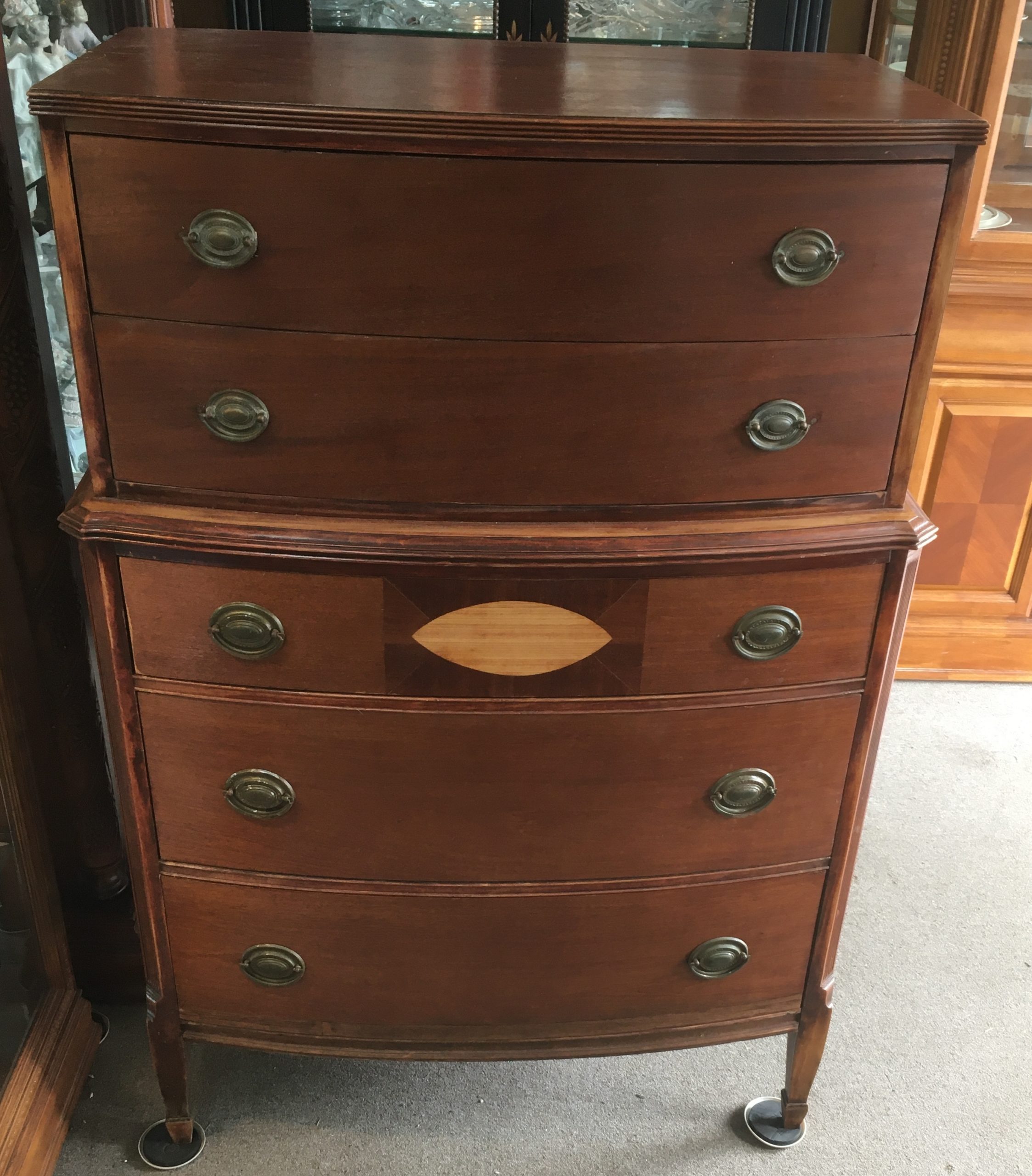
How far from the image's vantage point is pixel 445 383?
1.05 m

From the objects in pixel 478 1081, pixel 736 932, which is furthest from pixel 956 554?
pixel 478 1081

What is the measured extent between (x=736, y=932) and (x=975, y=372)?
1.41m

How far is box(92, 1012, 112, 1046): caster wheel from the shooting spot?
166 cm

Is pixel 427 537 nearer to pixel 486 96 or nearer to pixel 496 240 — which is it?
pixel 496 240

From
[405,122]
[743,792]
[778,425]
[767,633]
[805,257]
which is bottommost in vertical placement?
[743,792]

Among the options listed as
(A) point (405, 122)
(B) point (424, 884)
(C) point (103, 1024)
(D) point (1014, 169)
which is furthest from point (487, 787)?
(D) point (1014, 169)

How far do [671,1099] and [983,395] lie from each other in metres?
1.51

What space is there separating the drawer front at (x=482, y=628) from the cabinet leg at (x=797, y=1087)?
0.54m

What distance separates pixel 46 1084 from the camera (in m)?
1.50

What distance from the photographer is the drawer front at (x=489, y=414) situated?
1.05 metres

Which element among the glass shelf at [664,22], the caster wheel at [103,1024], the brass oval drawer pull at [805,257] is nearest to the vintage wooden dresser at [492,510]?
the brass oval drawer pull at [805,257]

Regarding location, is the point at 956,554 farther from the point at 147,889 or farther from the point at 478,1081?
the point at 147,889

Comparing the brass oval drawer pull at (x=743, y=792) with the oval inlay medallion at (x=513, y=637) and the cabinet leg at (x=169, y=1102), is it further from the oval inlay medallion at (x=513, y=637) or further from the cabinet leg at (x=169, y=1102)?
the cabinet leg at (x=169, y=1102)

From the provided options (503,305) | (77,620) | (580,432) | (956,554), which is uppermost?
(503,305)
